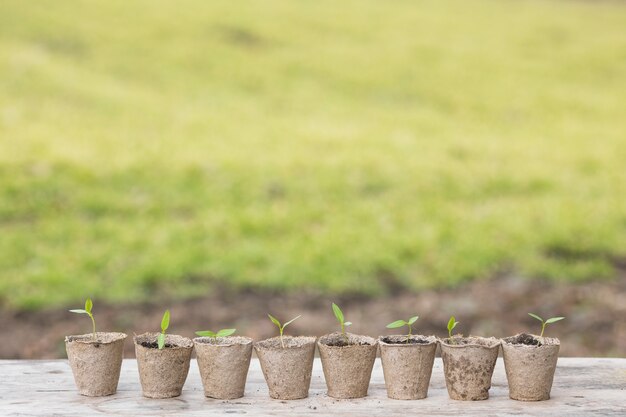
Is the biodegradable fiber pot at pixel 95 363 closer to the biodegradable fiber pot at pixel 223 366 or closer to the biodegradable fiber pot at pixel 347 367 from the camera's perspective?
the biodegradable fiber pot at pixel 223 366

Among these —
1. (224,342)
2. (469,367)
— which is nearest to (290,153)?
(224,342)

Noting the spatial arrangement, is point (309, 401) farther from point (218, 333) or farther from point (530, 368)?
point (530, 368)

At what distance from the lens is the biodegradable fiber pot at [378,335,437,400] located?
2.17 metres

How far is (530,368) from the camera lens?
7.07 feet

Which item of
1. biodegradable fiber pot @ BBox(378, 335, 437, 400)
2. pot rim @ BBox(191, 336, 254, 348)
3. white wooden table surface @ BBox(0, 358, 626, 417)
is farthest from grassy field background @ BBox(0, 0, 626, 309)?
biodegradable fiber pot @ BBox(378, 335, 437, 400)

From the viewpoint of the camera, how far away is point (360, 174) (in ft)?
30.1

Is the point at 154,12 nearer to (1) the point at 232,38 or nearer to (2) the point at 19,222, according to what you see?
(1) the point at 232,38

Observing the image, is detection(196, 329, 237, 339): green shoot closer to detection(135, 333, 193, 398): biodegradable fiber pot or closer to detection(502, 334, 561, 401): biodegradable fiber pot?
detection(135, 333, 193, 398): biodegradable fiber pot

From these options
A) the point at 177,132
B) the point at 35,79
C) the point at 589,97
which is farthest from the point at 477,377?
the point at 589,97

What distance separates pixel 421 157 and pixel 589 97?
210 inches

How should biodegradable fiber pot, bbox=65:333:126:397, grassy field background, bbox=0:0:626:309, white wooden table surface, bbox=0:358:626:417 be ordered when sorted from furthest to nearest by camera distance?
grassy field background, bbox=0:0:626:309, biodegradable fiber pot, bbox=65:333:126:397, white wooden table surface, bbox=0:358:626:417

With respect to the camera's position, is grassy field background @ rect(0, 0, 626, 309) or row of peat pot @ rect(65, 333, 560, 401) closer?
row of peat pot @ rect(65, 333, 560, 401)

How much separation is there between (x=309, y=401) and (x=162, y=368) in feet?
1.32

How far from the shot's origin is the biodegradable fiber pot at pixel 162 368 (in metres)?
2.20
